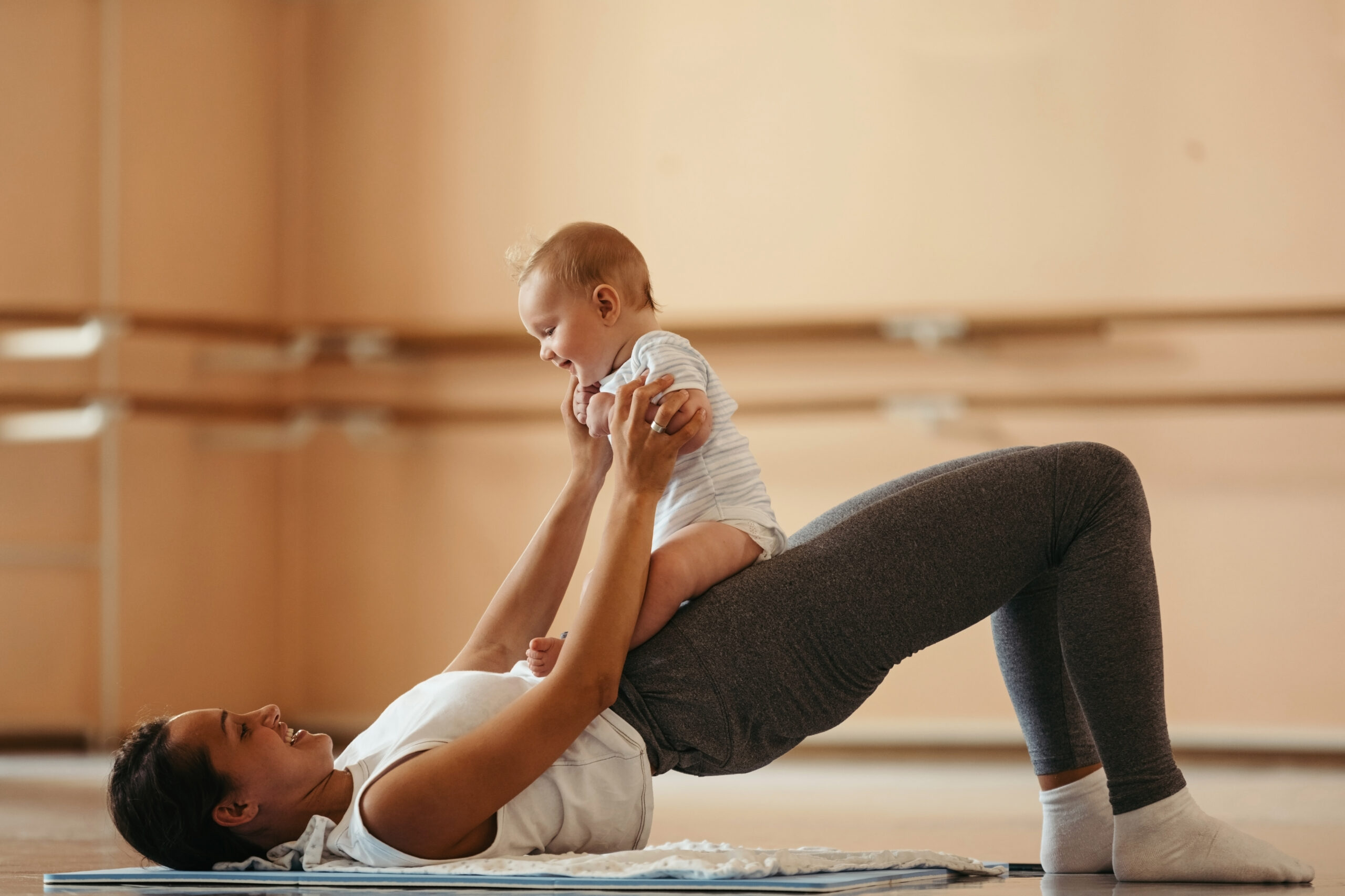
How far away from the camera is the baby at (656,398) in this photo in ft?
4.72

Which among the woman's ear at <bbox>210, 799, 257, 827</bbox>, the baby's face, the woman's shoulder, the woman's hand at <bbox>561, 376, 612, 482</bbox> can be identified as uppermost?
the baby's face

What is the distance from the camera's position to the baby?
1.44 metres

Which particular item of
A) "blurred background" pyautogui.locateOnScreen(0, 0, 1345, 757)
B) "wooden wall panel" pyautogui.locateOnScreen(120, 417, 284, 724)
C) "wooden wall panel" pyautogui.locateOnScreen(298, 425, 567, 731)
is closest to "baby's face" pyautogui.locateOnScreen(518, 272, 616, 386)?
"blurred background" pyautogui.locateOnScreen(0, 0, 1345, 757)

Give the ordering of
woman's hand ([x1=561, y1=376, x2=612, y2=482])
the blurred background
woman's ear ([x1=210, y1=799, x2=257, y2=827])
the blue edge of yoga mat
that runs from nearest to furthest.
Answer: the blue edge of yoga mat < woman's ear ([x1=210, y1=799, x2=257, y2=827]) < woman's hand ([x1=561, y1=376, x2=612, y2=482]) < the blurred background

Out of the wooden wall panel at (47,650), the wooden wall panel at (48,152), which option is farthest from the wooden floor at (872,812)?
the wooden wall panel at (48,152)

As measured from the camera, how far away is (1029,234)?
323 cm

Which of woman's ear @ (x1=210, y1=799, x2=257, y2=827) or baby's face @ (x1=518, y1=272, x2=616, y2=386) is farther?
baby's face @ (x1=518, y1=272, x2=616, y2=386)

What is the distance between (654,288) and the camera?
3498mm

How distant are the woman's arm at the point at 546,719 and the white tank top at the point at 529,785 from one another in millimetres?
26

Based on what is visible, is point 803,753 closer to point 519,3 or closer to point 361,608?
point 361,608

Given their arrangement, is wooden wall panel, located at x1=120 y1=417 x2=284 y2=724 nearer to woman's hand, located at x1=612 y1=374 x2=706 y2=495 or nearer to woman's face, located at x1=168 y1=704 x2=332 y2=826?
woman's face, located at x1=168 y1=704 x2=332 y2=826

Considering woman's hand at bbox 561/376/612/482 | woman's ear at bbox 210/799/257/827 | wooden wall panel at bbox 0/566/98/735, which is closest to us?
woman's ear at bbox 210/799/257/827

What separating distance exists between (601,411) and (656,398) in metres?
0.12

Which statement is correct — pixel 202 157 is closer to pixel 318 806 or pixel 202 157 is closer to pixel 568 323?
pixel 568 323
